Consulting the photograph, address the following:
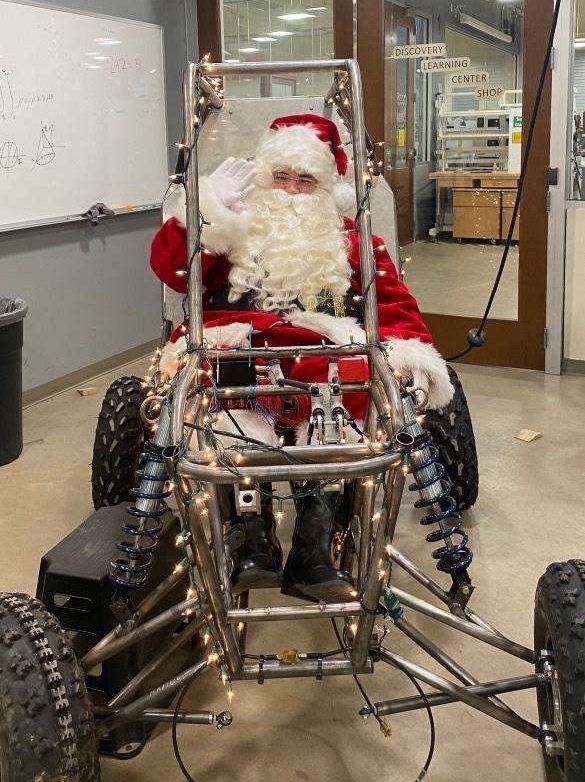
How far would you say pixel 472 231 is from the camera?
4.89m

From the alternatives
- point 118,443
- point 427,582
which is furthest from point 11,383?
point 427,582

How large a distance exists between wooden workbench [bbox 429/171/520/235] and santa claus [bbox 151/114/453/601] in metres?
2.10

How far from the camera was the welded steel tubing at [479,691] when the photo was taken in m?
1.62

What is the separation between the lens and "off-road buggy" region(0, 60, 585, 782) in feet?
4.66

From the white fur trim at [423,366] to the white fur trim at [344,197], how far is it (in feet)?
2.13

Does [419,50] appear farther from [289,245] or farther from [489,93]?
[289,245]

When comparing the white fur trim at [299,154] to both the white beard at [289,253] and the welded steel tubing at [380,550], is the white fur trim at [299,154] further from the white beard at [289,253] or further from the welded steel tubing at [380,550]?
the welded steel tubing at [380,550]

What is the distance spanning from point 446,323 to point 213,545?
3491 millimetres

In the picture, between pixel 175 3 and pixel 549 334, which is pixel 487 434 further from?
pixel 175 3

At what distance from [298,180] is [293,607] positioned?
1581 millimetres

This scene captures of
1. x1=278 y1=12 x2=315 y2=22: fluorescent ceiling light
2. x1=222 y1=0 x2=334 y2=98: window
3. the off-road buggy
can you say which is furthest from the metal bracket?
x1=278 y1=12 x2=315 y2=22: fluorescent ceiling light

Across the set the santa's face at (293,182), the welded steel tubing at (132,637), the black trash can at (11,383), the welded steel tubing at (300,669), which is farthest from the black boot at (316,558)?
the black trash can at (11,383)

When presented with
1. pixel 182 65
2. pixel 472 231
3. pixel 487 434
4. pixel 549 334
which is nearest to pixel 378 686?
pixel 487 434

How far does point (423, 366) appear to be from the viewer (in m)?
2.29
